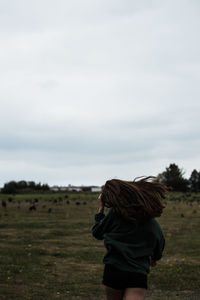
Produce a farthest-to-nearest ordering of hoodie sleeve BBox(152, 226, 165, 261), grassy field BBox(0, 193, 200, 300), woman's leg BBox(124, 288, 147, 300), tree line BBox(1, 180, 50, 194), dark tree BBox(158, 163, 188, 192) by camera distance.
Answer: dark tree BBox(158, 163, 188, 192)
tree line BBox(1, 180, 50, 194)
grassy field BBox(0, 193, 200, 300)
hoodie sleeve BBox(152, 226, 165, 261)
woman's leg BBox(124, 288, 147, 300)

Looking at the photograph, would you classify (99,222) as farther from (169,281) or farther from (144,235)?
(169,281)

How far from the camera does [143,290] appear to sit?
370cm

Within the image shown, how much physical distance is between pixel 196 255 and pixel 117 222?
36.6 ft

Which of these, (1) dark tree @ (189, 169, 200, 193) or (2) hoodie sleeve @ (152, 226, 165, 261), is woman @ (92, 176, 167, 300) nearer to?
(2) hoodie sleeve @ (152, 226, 165, 261)

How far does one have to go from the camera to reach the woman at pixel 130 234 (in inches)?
145

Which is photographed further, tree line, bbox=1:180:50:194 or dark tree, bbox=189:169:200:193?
dark tree, bbox=189:169:200:193

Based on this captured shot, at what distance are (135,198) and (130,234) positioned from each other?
13.6 inches

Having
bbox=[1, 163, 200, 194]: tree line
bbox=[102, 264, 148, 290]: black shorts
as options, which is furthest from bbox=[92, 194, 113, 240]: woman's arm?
bbox=[1, 163, 200, 194]: tree line

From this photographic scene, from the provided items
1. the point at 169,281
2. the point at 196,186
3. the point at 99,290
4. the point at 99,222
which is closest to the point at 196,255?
the point at 169,281

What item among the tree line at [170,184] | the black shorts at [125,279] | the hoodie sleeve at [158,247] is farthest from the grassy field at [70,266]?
the tree line at [170,184]

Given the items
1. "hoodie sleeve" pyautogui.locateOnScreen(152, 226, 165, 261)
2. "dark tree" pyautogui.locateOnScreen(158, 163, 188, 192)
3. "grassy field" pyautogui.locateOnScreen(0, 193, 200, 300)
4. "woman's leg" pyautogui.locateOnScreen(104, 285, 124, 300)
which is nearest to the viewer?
"woman's leg" pyautogui.locateOnScreen(104, 285, 124, 300)

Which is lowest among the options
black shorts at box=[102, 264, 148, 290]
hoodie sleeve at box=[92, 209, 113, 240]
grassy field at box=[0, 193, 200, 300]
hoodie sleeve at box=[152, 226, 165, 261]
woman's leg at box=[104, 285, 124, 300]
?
grassy field at box=[0, 193, 200, 300]

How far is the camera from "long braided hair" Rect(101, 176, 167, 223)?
3703 mm

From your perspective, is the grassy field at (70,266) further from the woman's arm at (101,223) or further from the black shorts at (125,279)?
the black shorts at (125,279)
